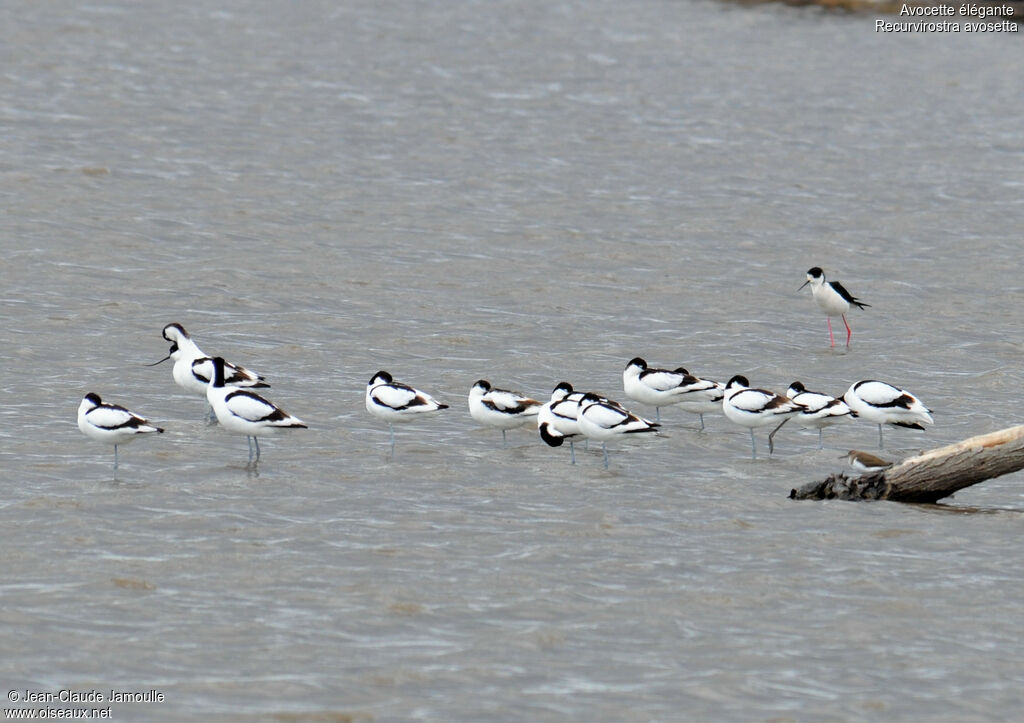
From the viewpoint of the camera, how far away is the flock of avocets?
16438 mm

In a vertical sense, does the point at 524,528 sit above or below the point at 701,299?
below

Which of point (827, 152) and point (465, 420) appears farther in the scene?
point (827, 152)

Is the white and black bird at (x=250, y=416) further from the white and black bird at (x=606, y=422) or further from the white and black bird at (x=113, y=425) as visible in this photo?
the white and black bird at (x=606, y=422)

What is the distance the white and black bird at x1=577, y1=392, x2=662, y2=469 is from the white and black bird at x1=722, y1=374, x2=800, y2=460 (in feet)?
4.07

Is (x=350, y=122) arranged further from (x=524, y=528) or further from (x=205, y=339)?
(x=524, y=528)

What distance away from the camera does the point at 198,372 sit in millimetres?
19078

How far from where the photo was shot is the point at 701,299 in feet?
85.5

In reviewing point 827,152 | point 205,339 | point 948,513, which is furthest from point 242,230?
point 948,513

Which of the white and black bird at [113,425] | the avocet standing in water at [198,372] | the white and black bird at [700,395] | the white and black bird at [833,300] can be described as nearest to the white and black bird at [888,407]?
the white and black bird at [700,395]

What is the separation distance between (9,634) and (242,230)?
723 inches

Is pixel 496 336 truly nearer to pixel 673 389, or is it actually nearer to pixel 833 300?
pixel 673 389

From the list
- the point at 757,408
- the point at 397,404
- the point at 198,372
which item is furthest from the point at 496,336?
the point at 757,408

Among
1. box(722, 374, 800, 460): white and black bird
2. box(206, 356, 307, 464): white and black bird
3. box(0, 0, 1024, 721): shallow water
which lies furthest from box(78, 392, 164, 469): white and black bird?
box(722, 374, 800, 460): white and black bird

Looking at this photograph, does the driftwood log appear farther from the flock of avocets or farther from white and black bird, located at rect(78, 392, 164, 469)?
white and black bird, located at rect(78, 392, 164, 469)
